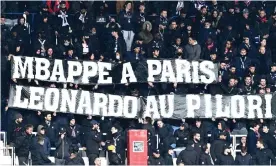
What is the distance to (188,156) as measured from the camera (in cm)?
5166

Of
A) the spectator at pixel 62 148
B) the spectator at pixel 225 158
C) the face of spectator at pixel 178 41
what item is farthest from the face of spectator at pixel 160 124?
the face of spectator at pixel 178 41

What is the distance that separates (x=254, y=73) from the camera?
2136 inches

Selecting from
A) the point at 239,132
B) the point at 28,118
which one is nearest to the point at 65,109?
the point at 28,118

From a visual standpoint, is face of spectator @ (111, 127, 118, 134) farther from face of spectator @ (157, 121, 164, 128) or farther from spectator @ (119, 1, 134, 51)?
spectator @ (119, 1, 134, 51)

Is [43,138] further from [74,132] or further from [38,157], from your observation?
[74,132]

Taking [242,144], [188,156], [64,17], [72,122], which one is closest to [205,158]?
[188,156]

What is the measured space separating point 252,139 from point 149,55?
12.1ft

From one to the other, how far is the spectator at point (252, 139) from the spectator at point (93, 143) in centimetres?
396

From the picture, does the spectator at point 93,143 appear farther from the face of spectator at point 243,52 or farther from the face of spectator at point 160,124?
the face of spectator at point 243,52

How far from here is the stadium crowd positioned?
52.2m

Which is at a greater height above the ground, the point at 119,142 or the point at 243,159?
the point at 119,142

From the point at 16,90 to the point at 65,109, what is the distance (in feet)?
4.53

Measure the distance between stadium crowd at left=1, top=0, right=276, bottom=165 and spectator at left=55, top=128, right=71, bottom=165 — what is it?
1.0 inches

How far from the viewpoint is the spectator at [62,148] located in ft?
169
